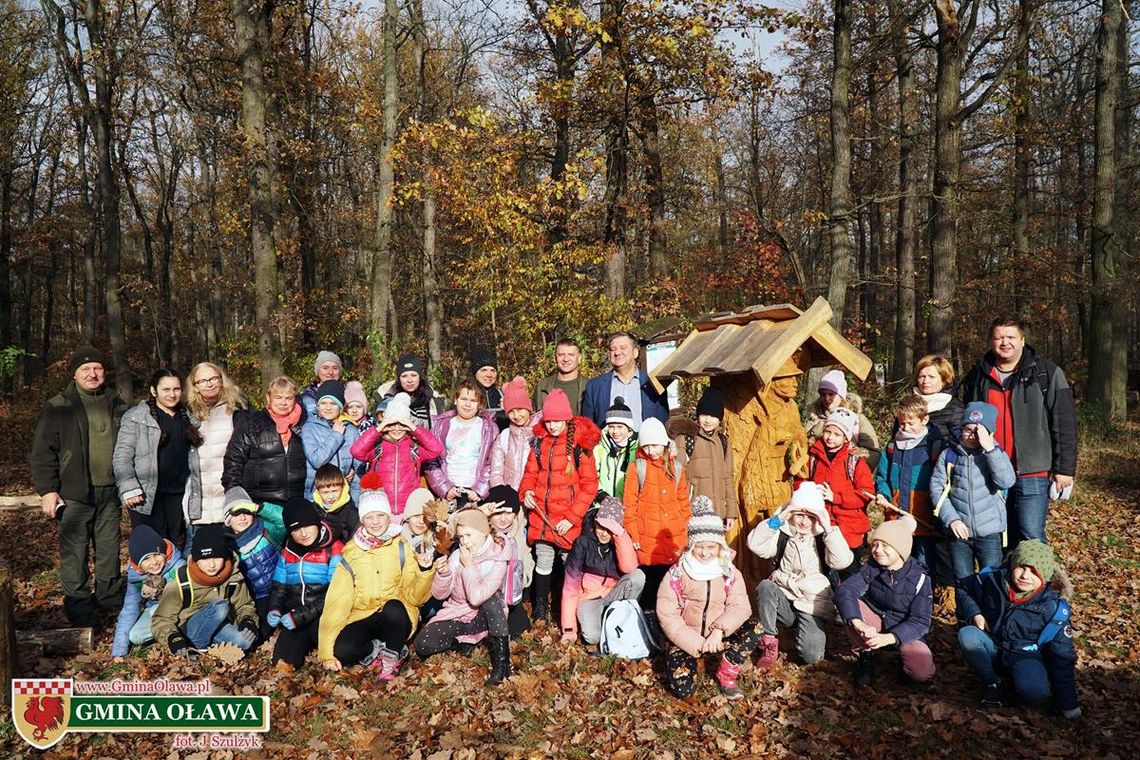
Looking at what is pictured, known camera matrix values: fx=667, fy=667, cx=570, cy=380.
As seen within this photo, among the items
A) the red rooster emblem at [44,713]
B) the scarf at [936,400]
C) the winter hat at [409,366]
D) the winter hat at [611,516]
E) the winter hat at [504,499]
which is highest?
the winter hat at [409,366]

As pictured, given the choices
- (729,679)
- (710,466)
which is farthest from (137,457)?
(729,679)

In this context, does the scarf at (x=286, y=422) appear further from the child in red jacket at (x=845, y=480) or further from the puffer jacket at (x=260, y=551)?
the child in red jacket at (x=845, y=480)

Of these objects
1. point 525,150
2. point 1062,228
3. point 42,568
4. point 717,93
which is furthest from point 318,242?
point 1062,228

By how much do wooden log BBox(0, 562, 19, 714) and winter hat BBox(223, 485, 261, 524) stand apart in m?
1.35

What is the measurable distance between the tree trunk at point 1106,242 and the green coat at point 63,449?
52.0 ft

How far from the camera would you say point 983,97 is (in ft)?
28.3

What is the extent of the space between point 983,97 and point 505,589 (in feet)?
28.2

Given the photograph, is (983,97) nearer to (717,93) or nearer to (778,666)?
(717,93)

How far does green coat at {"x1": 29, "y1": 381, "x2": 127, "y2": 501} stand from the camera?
550cm

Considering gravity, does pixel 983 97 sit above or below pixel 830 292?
above

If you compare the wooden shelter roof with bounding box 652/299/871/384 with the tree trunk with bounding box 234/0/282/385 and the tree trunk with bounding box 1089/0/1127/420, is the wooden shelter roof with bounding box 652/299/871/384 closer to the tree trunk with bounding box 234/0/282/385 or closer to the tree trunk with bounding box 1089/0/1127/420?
the tree trunk with bounding box 234/0/282/385

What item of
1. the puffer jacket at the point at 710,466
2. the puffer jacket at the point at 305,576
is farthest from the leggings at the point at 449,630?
the puffer jacket at the point at 710,466

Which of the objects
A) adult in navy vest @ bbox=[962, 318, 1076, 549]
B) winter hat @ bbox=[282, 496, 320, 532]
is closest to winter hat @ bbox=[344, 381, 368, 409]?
winter hat @ bbox=[282, 496, 320, 532]

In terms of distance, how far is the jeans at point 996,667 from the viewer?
4332 mm
